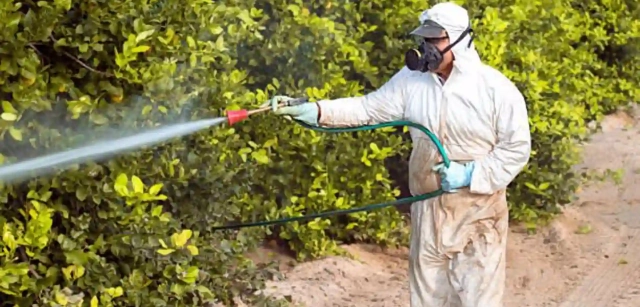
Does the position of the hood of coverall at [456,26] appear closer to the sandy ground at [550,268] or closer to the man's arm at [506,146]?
the man's arm at [506,146]

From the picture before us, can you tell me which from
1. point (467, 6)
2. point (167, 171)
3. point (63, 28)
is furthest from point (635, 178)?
point (63, 28)

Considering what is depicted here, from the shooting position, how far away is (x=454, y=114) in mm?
4066

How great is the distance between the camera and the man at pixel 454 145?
13.2ft

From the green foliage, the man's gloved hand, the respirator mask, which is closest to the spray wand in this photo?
the man's gloved hand

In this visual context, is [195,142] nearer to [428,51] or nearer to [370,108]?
[370,108]

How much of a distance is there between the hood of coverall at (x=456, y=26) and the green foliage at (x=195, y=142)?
970mm

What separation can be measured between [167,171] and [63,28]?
0.80m

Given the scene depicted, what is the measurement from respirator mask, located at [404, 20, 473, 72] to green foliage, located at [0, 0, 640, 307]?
0.89 meters

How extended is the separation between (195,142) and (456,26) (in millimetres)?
1331

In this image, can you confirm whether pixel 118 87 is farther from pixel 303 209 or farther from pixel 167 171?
pixel 303 209

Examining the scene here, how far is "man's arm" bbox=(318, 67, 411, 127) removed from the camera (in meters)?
4.26

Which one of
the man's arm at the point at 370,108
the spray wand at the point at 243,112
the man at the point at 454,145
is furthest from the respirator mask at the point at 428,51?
the spray wand at the point at 243,112

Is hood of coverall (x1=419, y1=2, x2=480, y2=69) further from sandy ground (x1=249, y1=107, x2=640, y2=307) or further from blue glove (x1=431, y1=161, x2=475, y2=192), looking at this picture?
sandy ground (x1=249, y1=107, x2=640, y2=307)

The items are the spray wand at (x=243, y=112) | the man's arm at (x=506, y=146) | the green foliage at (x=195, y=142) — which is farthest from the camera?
the spray wand at (x=243, y=112)
